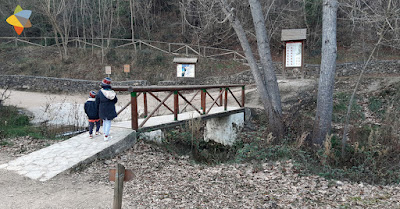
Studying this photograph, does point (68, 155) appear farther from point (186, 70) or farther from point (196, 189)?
point (186, 70)

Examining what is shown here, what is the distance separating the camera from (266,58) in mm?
7309

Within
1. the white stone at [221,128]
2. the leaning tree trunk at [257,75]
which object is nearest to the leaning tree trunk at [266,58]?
the leaning tree trunk at [257,75]

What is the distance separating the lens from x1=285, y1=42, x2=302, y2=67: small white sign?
48.4 ft

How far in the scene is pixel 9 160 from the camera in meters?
5.67

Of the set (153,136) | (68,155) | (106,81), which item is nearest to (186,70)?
(153,136)

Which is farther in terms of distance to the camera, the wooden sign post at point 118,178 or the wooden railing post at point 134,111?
the wooden railing post at point 134,111

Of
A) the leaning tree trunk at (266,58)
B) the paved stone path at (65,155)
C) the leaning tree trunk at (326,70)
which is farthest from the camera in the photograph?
the leaning tree trunk at (266,58)

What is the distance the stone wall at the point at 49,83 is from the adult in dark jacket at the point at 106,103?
1236 cm

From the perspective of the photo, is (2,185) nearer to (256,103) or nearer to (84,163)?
(84,163)

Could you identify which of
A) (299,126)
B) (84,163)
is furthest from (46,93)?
(299,126)

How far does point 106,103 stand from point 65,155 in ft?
4.14

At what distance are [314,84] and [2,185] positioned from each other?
1196cm

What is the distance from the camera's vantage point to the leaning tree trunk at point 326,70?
636 centimetres

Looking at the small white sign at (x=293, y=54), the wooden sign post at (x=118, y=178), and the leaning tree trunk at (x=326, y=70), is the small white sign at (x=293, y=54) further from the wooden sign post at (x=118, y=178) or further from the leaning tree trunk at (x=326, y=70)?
the wooden sign post at (x=118, y=178)
